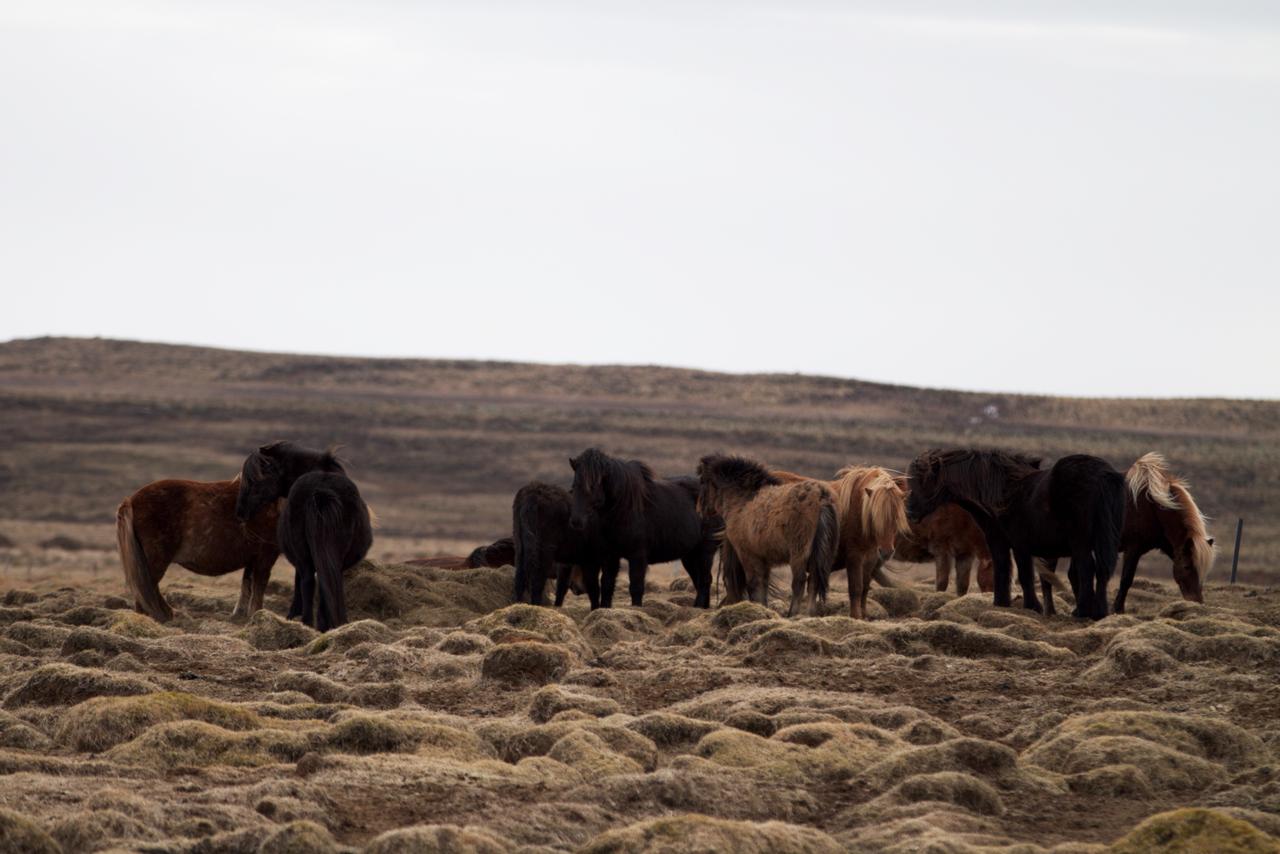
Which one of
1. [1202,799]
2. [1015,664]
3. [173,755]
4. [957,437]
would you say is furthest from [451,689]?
[957,437]

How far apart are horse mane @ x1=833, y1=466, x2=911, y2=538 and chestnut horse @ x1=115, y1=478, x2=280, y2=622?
5825mm

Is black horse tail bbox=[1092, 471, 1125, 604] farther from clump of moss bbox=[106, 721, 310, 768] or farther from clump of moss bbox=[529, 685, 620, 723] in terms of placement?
clump of moss bbox=[106, 721, 310, 768]

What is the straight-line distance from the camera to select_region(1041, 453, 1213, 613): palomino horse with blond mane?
50.6 feet

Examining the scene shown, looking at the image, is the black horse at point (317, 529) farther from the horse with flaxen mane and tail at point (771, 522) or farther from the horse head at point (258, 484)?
the horse with flaxen mane and tail at point (771, 522)

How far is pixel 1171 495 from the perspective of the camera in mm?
15570

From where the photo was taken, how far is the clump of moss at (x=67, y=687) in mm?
10172

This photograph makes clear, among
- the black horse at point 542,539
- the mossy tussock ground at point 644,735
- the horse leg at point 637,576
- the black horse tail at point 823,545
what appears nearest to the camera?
the mossy tussock ground at point 644,735

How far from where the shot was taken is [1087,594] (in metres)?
14.7

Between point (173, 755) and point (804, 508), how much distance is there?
7043mm

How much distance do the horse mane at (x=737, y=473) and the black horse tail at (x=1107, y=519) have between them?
10.1 ft

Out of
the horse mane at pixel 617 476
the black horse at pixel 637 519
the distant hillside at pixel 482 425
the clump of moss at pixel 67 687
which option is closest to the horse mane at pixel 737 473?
the horse mane at pixel 617 476

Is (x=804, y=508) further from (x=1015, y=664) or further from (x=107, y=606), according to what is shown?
(x=107, y=606)

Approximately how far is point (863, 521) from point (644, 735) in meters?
5.75

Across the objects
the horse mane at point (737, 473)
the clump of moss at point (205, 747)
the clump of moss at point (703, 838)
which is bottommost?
the clump of moss at point (205, 747)
